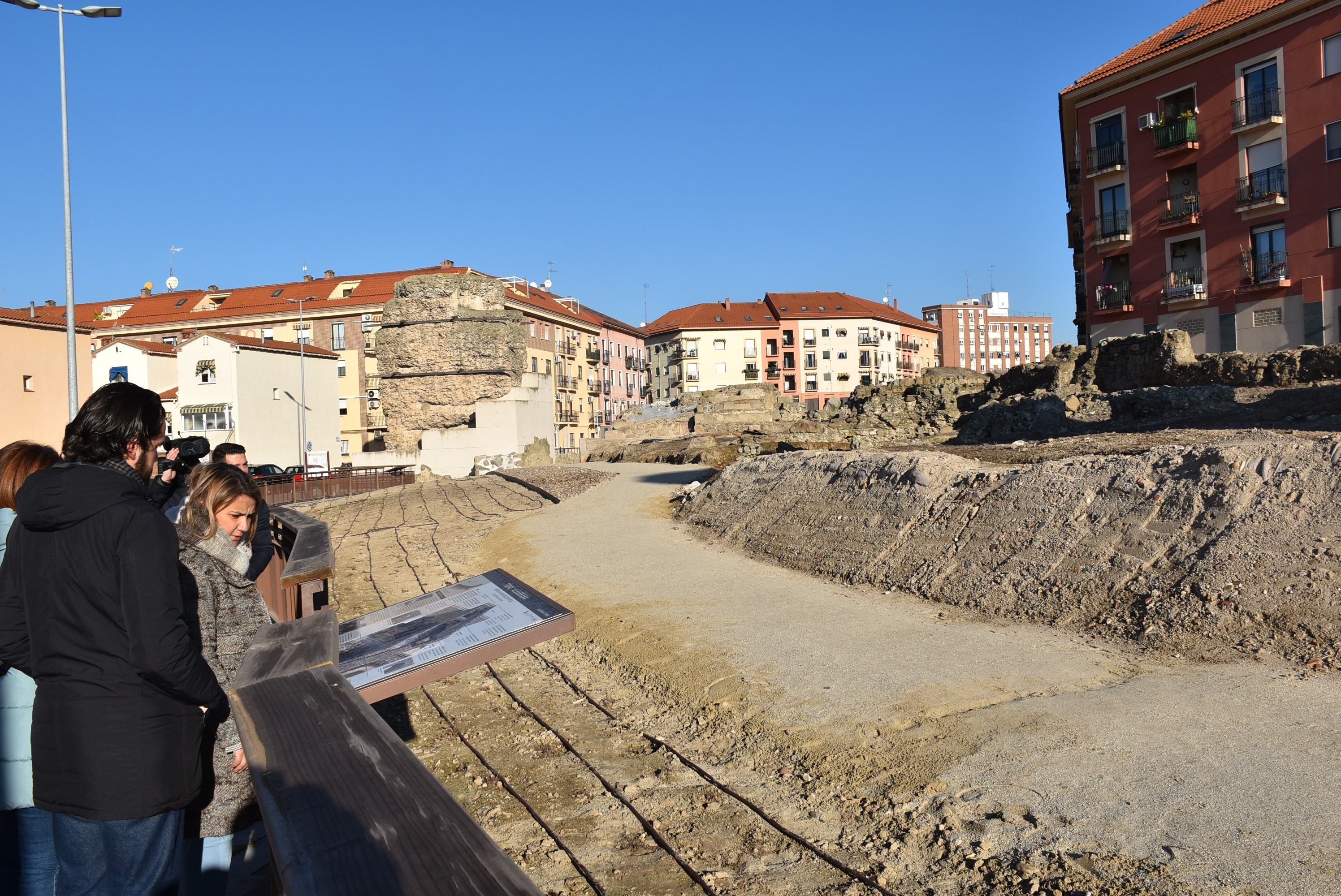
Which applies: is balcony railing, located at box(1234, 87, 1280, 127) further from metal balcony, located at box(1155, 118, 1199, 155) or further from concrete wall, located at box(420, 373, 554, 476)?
concrete wall, located at box(420, 373, 554, 476)

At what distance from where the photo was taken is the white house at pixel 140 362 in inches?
1718

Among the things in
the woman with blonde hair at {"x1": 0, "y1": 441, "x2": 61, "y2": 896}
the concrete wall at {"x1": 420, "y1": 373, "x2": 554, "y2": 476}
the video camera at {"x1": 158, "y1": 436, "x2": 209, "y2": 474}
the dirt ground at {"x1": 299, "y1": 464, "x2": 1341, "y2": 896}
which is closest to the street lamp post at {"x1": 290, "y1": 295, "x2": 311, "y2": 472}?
the concrete wall at {"x1": 420, "y1": 373, "x2": 554, "y2": 476}

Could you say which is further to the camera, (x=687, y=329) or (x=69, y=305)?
(x=687, y=329)

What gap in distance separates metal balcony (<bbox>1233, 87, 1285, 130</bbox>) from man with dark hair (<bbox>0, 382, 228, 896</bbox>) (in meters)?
34.7

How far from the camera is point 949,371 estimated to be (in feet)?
190

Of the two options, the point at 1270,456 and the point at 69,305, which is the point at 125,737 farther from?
the point at 69,305

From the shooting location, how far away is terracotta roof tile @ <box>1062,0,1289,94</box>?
1185 inches

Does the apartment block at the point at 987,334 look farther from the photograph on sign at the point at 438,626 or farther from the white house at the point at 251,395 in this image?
the photograph on sign at the point at 438,626

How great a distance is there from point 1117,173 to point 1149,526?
3052 cm

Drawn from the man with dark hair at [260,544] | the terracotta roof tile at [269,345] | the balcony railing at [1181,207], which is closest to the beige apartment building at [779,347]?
the terracotta roof tile at [269,345]

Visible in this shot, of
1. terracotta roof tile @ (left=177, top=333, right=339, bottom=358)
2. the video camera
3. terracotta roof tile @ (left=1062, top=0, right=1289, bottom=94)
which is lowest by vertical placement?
the video camera

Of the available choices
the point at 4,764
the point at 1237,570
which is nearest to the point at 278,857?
the point at 4,764

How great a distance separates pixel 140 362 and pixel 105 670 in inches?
1883

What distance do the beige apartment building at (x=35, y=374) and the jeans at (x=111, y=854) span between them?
2676 centimetres
